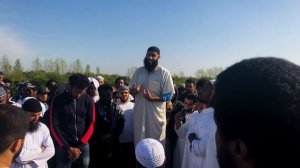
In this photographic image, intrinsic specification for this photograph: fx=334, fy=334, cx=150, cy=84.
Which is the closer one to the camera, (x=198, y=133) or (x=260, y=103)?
(x=260, y=103)

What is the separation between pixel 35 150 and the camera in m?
4.74

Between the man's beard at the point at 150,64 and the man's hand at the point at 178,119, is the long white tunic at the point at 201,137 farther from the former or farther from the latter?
the man's beard at the point at 150,64

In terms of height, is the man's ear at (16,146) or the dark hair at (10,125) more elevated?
the dark hair at (10,125)

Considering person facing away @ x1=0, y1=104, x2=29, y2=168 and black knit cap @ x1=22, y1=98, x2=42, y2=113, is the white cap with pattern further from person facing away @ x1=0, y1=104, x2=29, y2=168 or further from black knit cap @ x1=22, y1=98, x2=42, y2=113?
black knit cap @ x1=22, y1=98, x2=42, y2=113

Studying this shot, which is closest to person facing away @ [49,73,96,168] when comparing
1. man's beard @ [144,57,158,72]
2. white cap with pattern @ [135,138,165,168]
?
man's beard @ [144,57,158,72]

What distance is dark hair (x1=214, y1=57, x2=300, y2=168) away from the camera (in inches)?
40.3

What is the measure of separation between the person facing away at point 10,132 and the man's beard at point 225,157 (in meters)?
1.69

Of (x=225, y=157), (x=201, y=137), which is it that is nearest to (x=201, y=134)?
(x=201, y=137)

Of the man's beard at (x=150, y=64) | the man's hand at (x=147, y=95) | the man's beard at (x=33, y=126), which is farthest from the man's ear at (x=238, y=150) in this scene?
the man's beard at (x=150, y=64)

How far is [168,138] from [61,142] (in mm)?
2057

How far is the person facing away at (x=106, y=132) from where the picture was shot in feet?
20.4

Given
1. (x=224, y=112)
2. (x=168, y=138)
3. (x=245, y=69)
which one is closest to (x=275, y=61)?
(x=245, y=69)

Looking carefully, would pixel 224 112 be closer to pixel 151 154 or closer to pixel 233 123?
pixel 233 123

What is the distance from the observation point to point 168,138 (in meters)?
6.52
